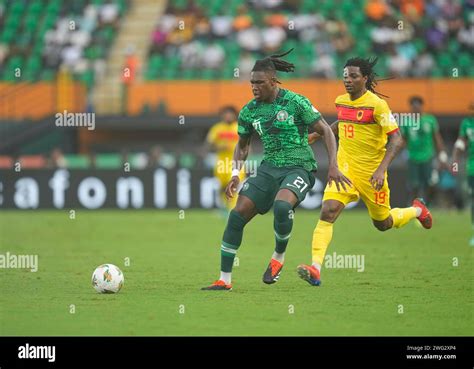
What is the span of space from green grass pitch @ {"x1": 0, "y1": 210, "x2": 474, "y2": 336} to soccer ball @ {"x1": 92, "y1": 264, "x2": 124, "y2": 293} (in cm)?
11

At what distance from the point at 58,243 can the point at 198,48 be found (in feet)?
42.5

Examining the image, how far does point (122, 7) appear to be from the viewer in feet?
107

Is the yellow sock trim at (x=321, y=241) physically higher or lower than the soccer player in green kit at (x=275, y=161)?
lower

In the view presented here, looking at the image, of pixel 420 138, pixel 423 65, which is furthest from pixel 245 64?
pixel 420 138

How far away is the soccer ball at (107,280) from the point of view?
11219 mm

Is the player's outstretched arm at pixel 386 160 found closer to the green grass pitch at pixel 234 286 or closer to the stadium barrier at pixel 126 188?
the green grass pitch at pixel 234 286

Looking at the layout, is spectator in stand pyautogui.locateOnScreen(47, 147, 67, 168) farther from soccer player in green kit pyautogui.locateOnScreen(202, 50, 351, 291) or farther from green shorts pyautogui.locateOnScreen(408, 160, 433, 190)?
soccer player in green kit pyautogui.locateOnScreen(202, 50, 351, 291)

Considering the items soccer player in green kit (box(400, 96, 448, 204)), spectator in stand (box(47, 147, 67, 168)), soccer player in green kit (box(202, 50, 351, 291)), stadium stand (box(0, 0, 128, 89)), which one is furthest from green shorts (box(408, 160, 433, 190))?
stadium stand (box(0, 0, 128, 89))

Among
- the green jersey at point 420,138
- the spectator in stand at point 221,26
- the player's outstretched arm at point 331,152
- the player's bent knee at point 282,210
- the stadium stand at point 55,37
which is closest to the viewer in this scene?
the player's outstretched arm at point 331,152

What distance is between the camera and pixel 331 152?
37.0 feet

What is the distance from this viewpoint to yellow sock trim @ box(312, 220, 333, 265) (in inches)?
460

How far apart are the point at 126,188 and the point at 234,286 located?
551 inches

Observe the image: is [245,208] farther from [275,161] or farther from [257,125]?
[257,125]

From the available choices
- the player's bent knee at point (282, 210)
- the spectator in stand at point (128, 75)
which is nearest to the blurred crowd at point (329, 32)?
the spectator in stand at point (128, 75)
